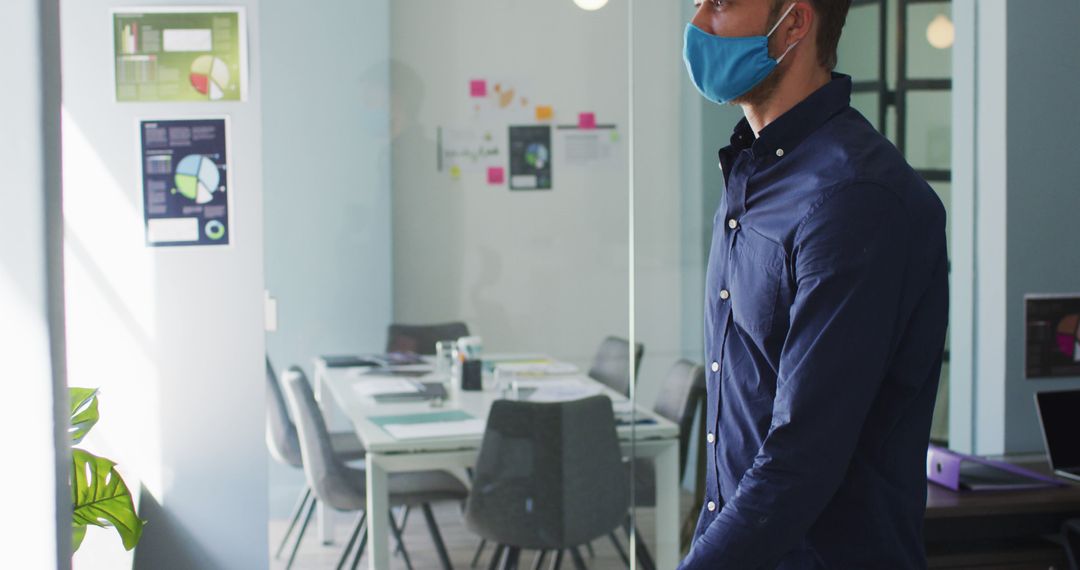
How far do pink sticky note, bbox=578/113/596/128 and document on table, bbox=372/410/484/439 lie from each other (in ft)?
2.96

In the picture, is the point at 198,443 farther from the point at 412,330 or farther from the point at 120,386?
the point at 412,330

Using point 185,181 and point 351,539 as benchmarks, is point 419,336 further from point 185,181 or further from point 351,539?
point 185,181

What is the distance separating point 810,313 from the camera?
1.40 metres

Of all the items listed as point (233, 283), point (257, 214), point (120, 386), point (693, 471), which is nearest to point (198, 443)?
point (120, 386)

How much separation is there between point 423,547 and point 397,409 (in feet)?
1.30

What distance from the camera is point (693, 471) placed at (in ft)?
10.9

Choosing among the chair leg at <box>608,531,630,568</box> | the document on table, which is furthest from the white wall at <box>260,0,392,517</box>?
the chair leg at <box>608,531,630,568</box>

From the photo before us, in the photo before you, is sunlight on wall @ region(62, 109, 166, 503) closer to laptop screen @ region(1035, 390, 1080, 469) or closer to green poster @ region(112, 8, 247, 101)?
green poster @ region(112, 8, 247, 101)

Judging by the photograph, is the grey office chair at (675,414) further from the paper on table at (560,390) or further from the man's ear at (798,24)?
the man's ear at (798,24)

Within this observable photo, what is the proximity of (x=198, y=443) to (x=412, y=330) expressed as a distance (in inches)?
25.7

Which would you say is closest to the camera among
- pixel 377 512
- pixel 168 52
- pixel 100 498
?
pixel 100 498

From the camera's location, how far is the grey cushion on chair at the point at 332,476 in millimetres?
2992

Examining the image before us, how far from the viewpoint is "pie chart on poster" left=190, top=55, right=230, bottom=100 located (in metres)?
2.78

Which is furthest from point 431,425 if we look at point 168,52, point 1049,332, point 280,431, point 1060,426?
point 1049,332
